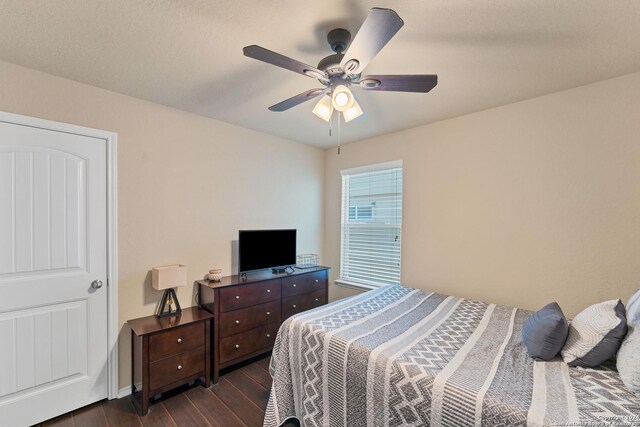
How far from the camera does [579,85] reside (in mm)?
2178

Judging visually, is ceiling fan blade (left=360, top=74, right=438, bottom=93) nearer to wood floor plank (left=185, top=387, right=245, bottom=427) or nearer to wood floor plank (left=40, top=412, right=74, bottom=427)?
wood floor plank (left=185, top=387, right=245, bottom=427)

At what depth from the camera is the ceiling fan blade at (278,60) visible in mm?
1297

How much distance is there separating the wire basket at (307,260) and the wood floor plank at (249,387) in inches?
55.1

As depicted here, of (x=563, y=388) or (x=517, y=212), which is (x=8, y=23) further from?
(x=517, y=212)

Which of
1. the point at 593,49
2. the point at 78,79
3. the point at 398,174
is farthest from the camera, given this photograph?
the point at 398,174

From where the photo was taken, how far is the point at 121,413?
2.09 metres

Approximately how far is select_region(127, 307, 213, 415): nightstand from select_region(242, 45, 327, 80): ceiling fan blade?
6.87ft

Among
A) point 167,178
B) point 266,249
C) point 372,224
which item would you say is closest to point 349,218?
point 372,224

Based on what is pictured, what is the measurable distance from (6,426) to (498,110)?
179 inches

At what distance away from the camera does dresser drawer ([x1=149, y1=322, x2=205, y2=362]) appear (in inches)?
84.2

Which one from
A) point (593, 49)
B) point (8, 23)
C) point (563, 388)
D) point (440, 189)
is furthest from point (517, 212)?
point (8, 23)

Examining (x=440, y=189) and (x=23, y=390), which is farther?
(x=440, y=189)

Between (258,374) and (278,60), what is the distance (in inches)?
104

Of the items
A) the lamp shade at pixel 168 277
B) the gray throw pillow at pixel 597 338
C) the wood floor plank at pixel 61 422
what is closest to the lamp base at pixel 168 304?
the lamp shade at pixel 168 277
